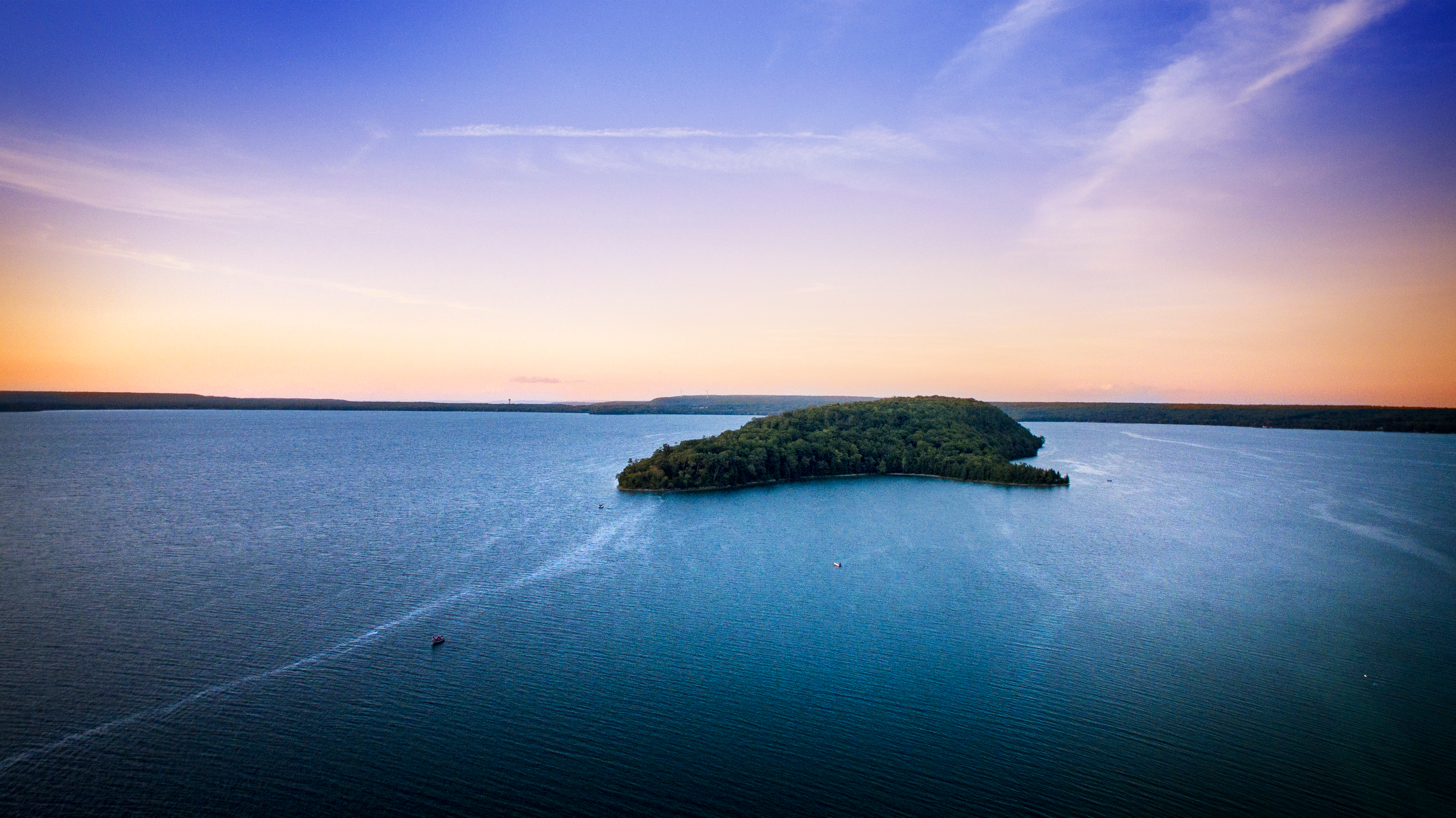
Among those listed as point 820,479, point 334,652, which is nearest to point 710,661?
point 334,652

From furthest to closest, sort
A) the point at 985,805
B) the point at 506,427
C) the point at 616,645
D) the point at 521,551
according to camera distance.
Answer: the point at 506,427 → the point at 521,551 → the point at 616,645 → the point at 985,805

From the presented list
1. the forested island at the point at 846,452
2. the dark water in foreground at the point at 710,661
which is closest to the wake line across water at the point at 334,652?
the dark water in foreground at the point at 710,661

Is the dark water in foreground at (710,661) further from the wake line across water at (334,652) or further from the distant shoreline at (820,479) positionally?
the distant shoreline at (820,479)

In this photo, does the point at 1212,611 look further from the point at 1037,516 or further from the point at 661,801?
the point at 661,801

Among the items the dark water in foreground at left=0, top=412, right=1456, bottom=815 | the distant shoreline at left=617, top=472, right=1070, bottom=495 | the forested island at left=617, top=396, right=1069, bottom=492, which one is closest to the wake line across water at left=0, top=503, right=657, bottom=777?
the dark water in foreground at left=0, top=412, right=1456, bottom=815

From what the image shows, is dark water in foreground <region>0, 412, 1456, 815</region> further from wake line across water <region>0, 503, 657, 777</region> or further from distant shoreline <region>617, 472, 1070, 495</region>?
distant shoreline <region>617, 472, 1070, 495</region>

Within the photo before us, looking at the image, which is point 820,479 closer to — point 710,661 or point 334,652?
point 710,661

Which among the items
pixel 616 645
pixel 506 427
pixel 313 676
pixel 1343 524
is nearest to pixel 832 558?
pixel 616 645
